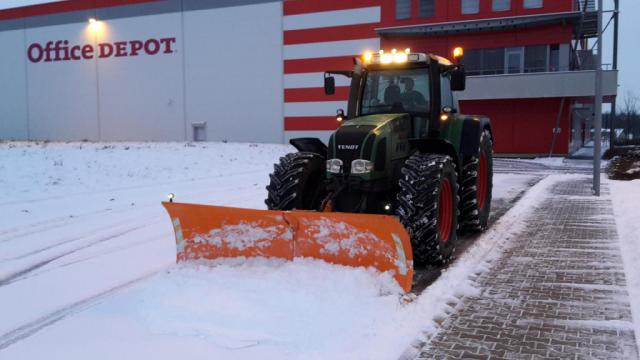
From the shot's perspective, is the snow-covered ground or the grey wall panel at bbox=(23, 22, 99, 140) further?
the grey wall panel at bbox=(23, 22, 99, 140)

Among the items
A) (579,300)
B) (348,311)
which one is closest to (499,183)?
(579,300)

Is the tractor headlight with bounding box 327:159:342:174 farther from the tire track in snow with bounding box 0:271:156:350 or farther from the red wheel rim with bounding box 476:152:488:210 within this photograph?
the red wheel rim with bounding box 476:152:488:210

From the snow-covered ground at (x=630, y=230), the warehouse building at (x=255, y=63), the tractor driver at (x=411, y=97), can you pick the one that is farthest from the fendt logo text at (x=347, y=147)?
the warehouse building at (x=255, y=63)

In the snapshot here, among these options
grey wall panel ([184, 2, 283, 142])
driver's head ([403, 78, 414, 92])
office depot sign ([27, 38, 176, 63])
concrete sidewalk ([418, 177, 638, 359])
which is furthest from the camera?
office depot sign ([27, 38, 176, 63])

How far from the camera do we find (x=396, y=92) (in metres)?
6.78

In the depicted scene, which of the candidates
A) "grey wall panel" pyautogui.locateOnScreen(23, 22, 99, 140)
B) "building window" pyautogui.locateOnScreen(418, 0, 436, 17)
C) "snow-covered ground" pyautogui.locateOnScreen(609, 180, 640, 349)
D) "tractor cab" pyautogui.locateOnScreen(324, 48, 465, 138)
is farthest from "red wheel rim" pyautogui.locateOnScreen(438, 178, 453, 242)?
"grey wall panel" pyautogui.locateOnScreen(23, 22, 99, 140)

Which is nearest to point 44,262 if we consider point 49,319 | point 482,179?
point 49,319

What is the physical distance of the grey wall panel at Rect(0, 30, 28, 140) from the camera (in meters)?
36.4

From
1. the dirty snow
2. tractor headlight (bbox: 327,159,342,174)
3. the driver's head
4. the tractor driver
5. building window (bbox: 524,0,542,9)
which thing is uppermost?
building window (bbox: 524,0,542,9)

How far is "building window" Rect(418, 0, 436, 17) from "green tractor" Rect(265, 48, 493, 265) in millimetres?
20607

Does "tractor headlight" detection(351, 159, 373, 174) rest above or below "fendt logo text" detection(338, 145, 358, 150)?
below

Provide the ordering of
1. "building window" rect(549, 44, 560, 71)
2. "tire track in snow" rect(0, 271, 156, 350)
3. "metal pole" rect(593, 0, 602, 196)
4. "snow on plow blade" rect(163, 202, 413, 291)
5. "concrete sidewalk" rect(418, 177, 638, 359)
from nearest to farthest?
"concrete sidewalk" rect(418, 177, 638, 359) → "tire track in snow" rect(0, 271, 156, 350) → "snow on plow blade" rect(163, 202, 413, 291) → "metal pole" rect(593, 0, 602, 196) → "building window" rect(549, 44, 560, 71)

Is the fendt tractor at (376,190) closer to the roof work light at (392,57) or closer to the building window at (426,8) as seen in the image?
the roof work light at (392,57)

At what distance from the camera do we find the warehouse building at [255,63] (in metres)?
25.5
